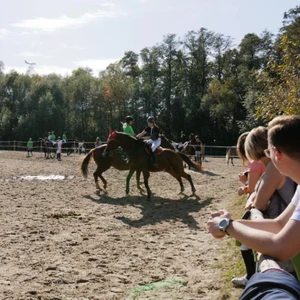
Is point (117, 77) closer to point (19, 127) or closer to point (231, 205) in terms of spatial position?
point (19, 127)

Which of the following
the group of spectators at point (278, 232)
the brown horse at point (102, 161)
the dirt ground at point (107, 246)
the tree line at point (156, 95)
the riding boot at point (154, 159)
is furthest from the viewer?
the tree line at point (156, 95)

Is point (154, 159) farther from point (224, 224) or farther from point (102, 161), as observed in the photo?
point (224, 224)

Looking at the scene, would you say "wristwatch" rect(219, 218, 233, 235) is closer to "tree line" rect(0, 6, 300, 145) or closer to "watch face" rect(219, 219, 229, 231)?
"watch face" rect(219, 219, 229, 231)

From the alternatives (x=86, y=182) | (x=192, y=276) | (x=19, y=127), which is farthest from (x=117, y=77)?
(x=192, y=276)

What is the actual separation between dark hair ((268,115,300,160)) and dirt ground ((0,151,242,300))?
3048 millimetres

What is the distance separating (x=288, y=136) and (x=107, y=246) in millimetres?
5131

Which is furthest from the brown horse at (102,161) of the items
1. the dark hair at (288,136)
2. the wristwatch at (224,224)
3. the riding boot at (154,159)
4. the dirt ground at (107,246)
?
the dark hair at (288,136)

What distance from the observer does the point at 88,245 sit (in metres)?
6.66

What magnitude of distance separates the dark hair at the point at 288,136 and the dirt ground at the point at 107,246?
3.05m

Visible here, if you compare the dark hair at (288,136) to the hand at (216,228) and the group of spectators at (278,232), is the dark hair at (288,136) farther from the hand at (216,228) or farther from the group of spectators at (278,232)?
the hand at (216,228)

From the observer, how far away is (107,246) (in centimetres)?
662

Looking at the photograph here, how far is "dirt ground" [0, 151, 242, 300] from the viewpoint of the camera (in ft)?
15.8

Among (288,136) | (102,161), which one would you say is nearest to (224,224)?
(288,136)

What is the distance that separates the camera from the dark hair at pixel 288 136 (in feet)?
6.23
